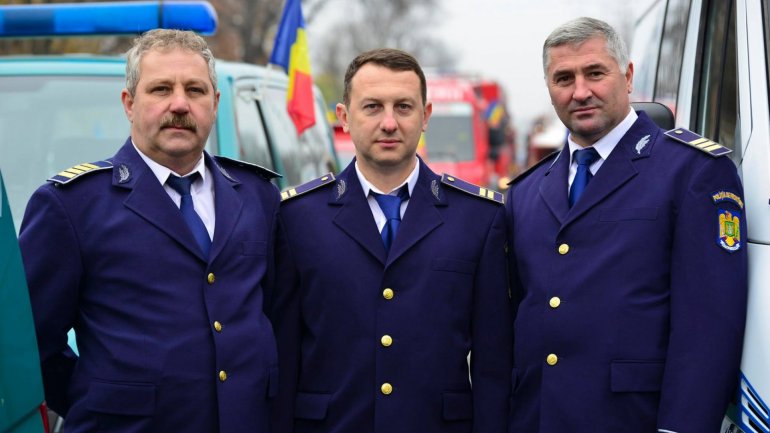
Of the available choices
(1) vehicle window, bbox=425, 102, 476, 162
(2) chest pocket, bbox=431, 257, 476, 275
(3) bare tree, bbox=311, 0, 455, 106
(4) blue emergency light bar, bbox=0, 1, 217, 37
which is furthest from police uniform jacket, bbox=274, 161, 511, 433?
(3) bare tree, bbox=311, 0, 455, 106

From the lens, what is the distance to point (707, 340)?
290 centimetres

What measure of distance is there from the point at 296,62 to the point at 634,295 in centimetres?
441

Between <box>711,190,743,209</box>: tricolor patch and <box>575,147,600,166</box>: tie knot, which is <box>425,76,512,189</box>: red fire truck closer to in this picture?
<box>575,147,600,166</box>: tie knot

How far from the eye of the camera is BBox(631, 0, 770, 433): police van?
2.76 meters

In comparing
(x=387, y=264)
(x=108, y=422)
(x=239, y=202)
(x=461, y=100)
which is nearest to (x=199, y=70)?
(x=239, y=202)

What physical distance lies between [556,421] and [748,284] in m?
0.68

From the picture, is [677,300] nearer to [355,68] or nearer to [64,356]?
[355,68]

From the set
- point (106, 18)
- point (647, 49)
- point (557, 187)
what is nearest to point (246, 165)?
point (557, 187)

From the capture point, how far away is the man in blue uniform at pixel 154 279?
3055 millimetres

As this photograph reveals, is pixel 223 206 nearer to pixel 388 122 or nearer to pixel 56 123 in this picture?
pixel 388 122

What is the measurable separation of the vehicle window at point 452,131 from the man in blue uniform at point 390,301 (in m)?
16.0

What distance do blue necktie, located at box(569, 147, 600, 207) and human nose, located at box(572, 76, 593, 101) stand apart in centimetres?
17

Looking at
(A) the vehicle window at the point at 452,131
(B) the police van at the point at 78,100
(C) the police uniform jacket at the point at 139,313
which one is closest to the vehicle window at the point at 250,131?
(B) the police van at the point at 78,100

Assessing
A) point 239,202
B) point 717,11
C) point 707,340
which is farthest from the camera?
point 717,11
